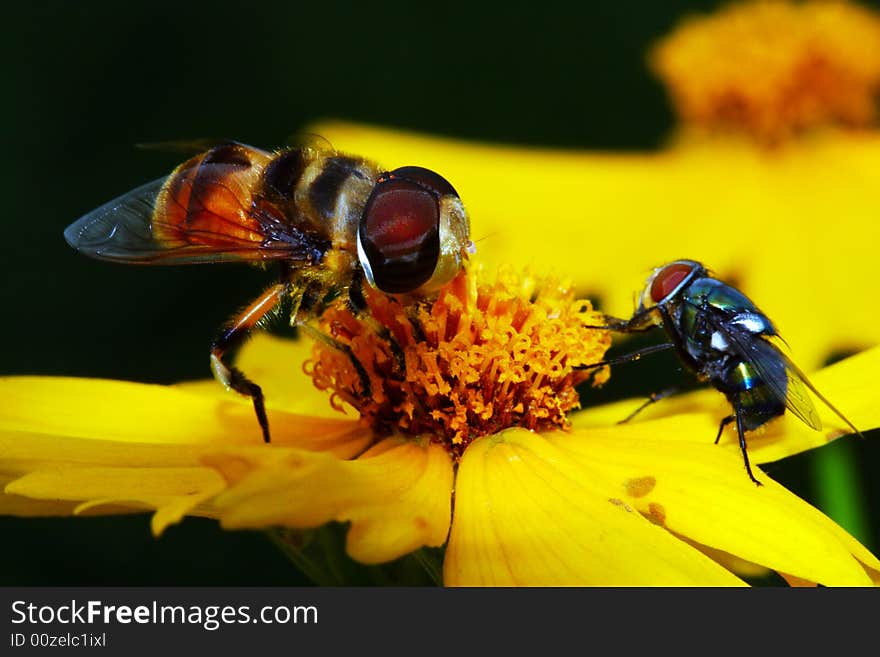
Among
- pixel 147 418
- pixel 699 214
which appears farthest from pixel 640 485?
pixel 699 214

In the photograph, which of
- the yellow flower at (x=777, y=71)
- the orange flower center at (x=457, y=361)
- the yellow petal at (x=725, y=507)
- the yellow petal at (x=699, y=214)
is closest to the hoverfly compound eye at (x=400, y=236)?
the orange flower center at (x=457, y=361)

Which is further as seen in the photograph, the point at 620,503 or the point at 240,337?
the point at 240,337

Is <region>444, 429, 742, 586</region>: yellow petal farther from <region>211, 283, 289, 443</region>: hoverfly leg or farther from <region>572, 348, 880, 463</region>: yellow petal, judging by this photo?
<region>211, 283, 289, 443</region>: hoverfly leg

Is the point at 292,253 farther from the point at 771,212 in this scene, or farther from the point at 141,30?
the point at 141,30

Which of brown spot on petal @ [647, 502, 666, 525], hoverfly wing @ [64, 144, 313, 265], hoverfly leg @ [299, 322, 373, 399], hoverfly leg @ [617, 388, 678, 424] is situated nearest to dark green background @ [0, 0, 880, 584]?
hoverfly leg @ [617, 388, 678, 424]

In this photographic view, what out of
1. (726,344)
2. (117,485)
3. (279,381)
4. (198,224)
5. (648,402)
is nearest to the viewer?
(117,485)

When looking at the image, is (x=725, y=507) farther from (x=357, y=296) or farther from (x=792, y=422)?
(x=357, y=296)

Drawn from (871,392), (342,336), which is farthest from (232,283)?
(871,392)
